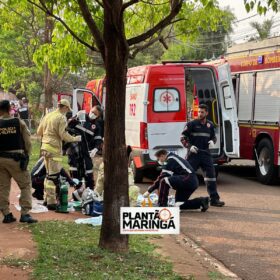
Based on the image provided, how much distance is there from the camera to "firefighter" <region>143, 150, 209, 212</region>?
370 inches

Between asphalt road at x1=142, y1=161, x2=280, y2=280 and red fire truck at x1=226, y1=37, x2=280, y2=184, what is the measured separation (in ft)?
3.32

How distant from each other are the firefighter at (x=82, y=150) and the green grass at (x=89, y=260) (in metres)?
3.19

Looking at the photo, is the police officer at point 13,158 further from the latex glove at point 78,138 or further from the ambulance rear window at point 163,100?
the ambulance rear window at point 163,100

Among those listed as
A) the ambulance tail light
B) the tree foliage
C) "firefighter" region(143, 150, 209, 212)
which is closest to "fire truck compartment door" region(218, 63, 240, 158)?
the ambulance tail light

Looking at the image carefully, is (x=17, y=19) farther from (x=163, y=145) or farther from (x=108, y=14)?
(x=108, y=14)

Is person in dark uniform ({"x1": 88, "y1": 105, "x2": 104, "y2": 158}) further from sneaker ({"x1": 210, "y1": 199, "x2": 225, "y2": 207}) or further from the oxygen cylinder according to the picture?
sneaker ({"x1": 210, "y1": 199, "x2": 225, "y2": 207})

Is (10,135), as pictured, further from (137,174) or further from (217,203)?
(137,174)

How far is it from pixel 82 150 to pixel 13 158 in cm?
261

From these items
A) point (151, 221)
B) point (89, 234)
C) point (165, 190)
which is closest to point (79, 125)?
point (165, 190)

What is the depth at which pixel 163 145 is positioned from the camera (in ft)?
41.3

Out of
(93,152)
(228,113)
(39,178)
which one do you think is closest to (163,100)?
(228,113)

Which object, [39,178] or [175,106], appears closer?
[39,178]

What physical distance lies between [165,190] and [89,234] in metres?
2.30

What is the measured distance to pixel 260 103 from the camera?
45.1 ft
